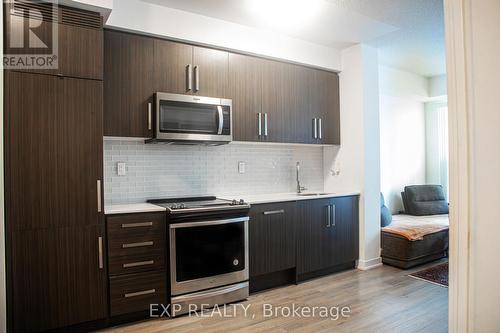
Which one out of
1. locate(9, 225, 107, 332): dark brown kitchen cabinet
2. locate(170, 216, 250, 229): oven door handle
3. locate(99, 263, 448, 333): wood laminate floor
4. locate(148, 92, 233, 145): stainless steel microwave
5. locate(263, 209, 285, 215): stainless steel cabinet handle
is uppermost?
locate(148, 92, 233, 145): stainless steel microwave

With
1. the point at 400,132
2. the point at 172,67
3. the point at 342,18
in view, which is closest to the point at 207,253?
the point at 172,67

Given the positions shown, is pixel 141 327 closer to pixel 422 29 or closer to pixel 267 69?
pixel 267 69

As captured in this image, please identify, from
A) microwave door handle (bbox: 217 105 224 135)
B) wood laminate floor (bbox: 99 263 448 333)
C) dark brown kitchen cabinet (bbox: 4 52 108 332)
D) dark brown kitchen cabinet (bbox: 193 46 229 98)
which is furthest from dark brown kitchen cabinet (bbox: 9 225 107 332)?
dark brown kitchen cabinet (bbox: 193 46 229 98)

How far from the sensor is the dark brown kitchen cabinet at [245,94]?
133 inches

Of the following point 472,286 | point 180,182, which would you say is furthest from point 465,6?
point 180,182

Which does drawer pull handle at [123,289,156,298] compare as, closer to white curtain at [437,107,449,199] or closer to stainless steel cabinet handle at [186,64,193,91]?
stainless steel cabinet handle at [186,64,193,91]

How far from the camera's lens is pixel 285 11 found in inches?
120

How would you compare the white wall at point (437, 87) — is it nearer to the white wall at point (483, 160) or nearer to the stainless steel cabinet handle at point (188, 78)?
the stainless steel cabinet handle at point (188, 78)

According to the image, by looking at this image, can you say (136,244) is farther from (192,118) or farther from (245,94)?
(245,94)

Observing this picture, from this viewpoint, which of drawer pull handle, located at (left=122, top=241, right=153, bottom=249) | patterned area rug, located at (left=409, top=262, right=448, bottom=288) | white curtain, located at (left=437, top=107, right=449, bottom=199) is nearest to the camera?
drawer pull handle, located at (left=122, top=241, right=153, bottom=249)

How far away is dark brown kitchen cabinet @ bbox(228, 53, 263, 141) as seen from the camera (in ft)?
11.1

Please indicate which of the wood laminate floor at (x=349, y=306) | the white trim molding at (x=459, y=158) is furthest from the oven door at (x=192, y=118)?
the white trim molding at (x=459, y=158)

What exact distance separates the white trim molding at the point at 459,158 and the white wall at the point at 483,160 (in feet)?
0.03

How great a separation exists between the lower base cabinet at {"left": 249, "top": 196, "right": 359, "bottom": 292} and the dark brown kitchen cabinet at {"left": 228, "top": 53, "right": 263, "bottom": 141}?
2.60 ft
